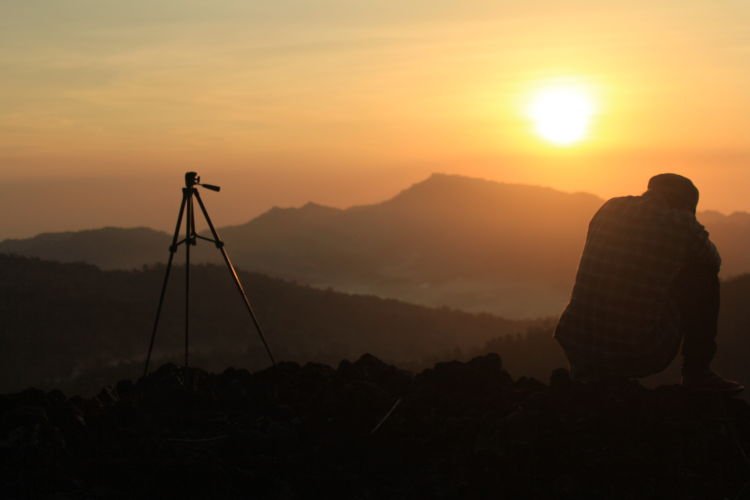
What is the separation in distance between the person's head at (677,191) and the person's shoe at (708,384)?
1.34 metres

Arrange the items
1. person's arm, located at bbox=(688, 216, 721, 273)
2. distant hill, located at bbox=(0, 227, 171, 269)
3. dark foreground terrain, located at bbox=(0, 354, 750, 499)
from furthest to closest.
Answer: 1. distant hill, located at bbox=(0, 227, 171, 269)
2. person's arm, located at bbox=(688, 216, 721, 273)
3. dark foreground terrain, located at bbox=(0, 354, 750, 499)

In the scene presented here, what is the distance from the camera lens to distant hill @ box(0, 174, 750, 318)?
286 ft

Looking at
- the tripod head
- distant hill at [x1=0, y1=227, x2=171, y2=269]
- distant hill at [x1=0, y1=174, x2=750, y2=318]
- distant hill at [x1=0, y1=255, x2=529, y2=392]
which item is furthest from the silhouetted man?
distant hill at [x1=0, y1=227, x2=171, y2=269]

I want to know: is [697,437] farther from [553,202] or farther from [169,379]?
[553,202]

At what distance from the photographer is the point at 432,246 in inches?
4456

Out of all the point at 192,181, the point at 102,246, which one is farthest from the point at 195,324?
the point at 102,246

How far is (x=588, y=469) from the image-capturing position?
6.98 metres

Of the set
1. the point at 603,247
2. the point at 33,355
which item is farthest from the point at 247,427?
the point at 33,355

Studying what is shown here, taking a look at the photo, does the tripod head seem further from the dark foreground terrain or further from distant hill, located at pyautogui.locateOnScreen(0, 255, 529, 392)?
distant hill, located at pyautogui.locateOnScreen(0, 255, 529, 392)

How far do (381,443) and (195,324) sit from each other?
34.5 m

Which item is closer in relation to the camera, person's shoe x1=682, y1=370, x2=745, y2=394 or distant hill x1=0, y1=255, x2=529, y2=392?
person's shoe x1=682, y1=370, x2=745, y2=394

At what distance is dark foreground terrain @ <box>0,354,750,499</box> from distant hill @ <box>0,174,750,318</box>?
60.2 meters

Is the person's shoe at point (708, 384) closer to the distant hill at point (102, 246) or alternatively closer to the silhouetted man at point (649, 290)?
the silhouetted man at point (649, 290)

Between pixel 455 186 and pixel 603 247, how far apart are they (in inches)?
5366
